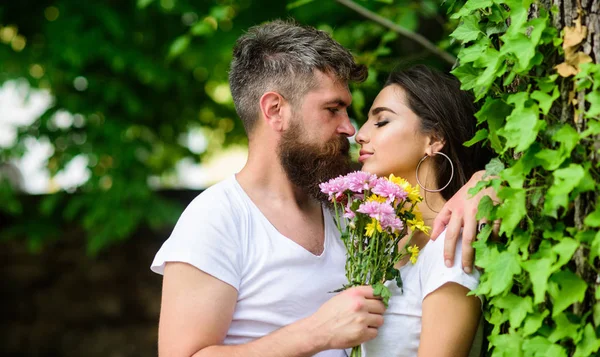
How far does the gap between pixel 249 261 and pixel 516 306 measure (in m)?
1.04

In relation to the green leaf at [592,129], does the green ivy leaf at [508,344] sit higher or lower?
lower

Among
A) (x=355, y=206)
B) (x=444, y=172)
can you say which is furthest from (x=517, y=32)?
(x=444, y=172)

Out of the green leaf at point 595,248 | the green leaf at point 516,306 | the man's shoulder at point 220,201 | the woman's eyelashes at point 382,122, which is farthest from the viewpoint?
the woman's eyelashes at point 382,122

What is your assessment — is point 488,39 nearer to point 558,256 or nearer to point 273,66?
point 558,256

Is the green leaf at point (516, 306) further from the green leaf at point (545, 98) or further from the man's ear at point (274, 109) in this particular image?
the man's ear at point (274, 109)

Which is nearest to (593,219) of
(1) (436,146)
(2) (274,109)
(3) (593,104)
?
(3) (593,104)

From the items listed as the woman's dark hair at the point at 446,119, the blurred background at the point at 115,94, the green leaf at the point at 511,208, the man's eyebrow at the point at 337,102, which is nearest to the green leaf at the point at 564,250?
the green leaf at the point at 511,208

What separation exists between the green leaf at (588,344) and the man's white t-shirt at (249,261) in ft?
3.72

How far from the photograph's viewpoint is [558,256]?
6.06 feet

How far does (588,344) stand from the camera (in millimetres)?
1766

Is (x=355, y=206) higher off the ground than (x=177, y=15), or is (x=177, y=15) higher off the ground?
(x=177, y=15)

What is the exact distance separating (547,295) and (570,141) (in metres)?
0.41

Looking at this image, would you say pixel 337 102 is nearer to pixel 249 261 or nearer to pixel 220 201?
pixel 220 201

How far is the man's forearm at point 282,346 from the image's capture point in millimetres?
2387
